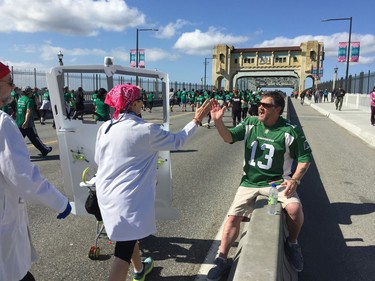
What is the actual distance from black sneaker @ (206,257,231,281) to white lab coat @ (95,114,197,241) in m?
0.91

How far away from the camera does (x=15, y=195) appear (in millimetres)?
2119

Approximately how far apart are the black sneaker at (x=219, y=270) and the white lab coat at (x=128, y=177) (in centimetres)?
91

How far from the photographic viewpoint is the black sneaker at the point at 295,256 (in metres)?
3.49

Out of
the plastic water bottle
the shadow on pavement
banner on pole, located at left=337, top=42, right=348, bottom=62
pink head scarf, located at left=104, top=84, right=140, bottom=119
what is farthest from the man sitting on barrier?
banner on pole, located at left=337, top=42, right=348, bottom=62

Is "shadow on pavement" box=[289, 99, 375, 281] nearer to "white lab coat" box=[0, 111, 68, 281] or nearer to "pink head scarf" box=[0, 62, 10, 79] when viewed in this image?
"white lab coat" box=[0, 111, 68, 281]

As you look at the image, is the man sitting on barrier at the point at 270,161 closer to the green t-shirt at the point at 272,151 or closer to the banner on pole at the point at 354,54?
the green t-shirt at the point at 272,151

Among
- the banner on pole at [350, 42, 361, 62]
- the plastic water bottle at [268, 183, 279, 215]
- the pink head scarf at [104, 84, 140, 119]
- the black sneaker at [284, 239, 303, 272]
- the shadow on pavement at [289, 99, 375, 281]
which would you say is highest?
the banner on pole at [350, 42, 361, 62]

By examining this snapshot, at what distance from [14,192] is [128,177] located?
0.88m

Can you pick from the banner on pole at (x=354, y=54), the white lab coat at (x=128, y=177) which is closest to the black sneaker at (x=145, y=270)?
the white lab coat at (x=128, y=177)

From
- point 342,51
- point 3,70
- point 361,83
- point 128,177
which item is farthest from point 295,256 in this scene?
point 342,51

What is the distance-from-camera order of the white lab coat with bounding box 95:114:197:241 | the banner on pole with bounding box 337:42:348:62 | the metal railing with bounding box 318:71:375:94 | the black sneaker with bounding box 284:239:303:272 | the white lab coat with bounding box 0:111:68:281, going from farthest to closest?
the banner on pole with bounding box 337:42:348:62, the metal railing with bounding box 318:71:375:94, the black sneaker with bounding box 284:239:303:272, the white lab coat with bounding box 95:114:197:241, the white lab coat with bounding box 0:111:68:281

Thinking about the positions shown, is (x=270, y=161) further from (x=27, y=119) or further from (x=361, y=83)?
(x=361, y=83)

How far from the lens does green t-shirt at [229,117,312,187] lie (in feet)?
12.8

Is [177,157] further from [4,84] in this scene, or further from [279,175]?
[4,84]
